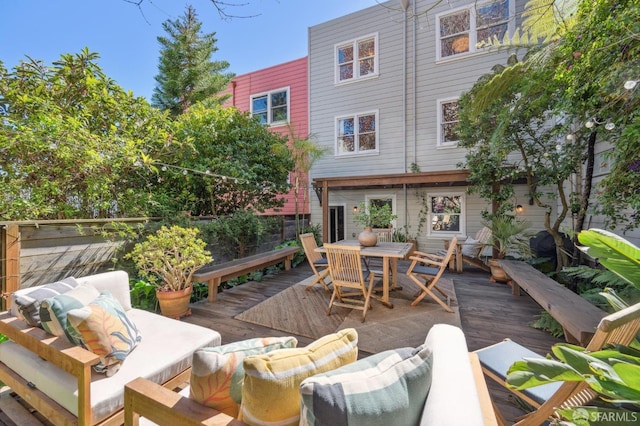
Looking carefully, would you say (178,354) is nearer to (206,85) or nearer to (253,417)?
(253,417)

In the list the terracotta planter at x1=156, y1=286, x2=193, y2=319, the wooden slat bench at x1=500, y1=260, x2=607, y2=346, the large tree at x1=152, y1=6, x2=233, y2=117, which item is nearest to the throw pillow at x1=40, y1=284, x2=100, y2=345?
the terracotta planter at x1=156, y1=286, x2=193, y2=319

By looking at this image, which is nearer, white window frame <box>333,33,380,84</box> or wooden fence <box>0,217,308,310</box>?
wooden fence <box>0,217,308,310</box>

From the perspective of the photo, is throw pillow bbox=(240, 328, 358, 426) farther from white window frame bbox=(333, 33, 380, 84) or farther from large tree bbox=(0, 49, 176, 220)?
white window frame bbox=(333, 33, 380, 84)

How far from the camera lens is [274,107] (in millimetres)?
9562

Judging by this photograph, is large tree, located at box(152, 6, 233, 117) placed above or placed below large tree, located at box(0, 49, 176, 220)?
above

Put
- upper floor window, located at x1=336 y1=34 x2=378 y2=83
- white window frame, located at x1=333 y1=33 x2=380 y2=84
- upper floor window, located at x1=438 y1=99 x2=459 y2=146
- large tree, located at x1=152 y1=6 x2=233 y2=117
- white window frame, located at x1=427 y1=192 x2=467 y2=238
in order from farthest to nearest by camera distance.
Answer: large tree, located at x1=152 y1=6 x2=233 y2=117 → upper floor window, located at x1=336 y1=34 x2=378 y2=83 → white window frame, located at x1=333 y1=33 x2=380 y2=84 → white window frame, located at x1=427 y1=192 x2=467 y2=238 → upper floor window, located at x1=438 y1=99 x2=459 y2=146

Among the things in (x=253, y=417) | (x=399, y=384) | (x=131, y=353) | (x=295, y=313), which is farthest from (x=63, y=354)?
(x=295, y=313)

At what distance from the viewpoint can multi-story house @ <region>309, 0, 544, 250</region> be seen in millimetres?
6742

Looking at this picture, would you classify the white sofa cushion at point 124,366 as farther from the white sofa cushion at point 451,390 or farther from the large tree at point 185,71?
the large tree at point 185,71

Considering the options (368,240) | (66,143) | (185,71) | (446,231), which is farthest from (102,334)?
(185,71)

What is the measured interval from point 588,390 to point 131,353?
8.32ft

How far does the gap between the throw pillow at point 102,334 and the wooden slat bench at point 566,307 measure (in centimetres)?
310

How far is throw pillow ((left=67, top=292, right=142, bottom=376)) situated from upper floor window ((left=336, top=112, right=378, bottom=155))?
23.8ft

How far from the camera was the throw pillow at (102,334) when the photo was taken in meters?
1.55
